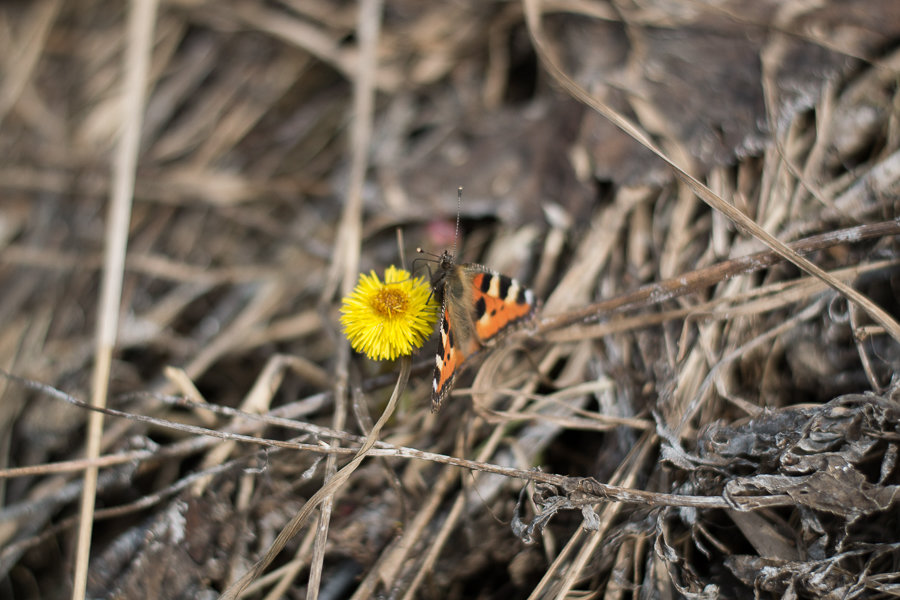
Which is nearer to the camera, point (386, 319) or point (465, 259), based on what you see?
point (386, 319)

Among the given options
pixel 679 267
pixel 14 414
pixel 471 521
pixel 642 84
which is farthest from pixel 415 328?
pixel 14 414

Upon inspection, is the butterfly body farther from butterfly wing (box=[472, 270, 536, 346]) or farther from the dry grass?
the dry grass

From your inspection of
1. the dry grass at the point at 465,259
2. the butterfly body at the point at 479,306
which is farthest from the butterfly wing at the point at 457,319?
the dry grass at the point at 465,259

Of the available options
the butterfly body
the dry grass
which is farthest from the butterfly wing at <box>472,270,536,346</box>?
the dry grass

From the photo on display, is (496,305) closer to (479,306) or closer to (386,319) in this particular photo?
(479,306)

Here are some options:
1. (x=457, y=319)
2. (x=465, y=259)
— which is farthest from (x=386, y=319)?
(x=465, y=259)
